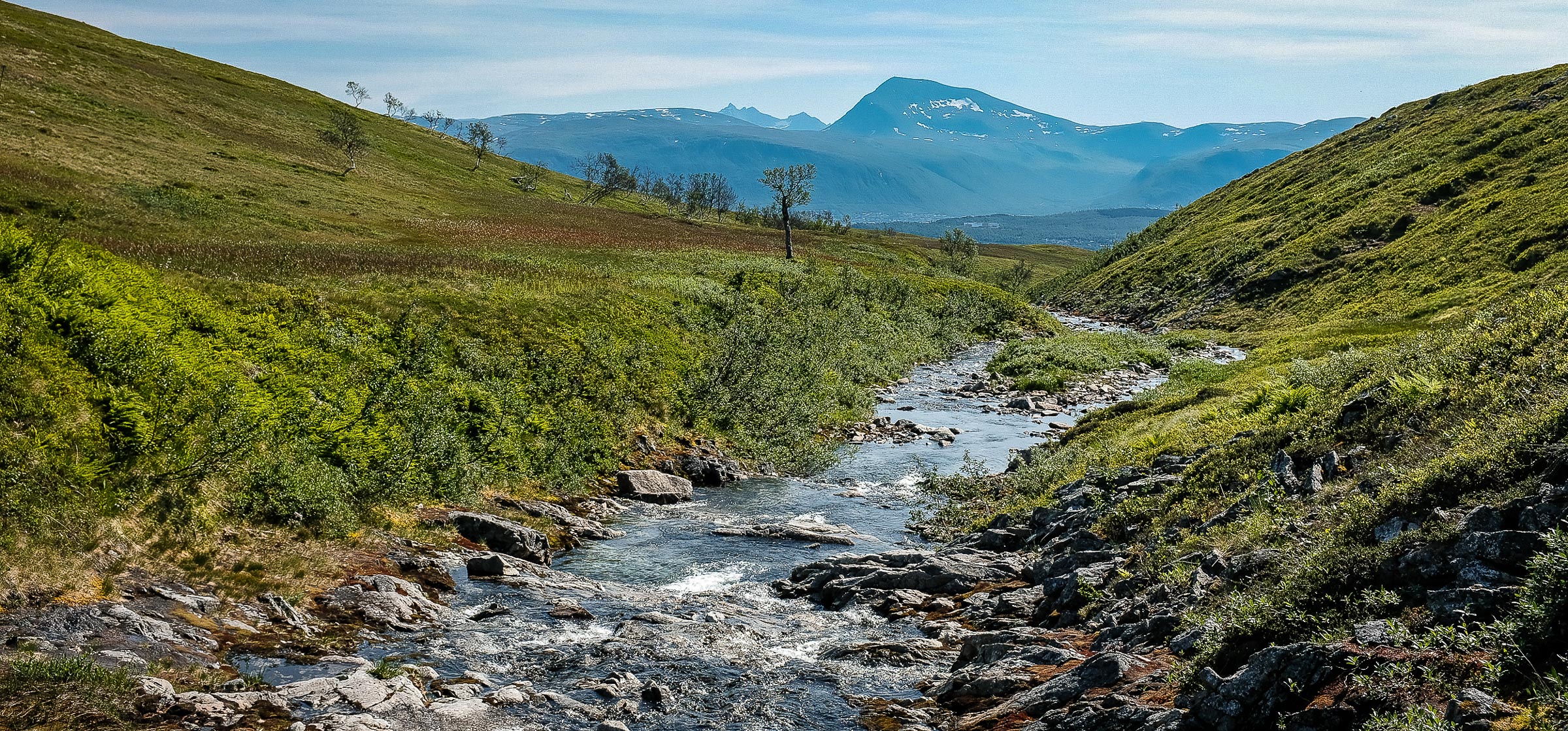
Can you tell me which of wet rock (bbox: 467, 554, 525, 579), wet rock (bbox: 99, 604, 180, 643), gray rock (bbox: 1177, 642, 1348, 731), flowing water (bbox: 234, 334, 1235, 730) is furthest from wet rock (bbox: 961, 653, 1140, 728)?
wet rock (bbox: 99, 604, 180, 643)

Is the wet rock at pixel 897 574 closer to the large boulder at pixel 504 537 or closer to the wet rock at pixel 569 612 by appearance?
the wet rock at pixel 569 612

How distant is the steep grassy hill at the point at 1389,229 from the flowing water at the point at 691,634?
39.5 meters

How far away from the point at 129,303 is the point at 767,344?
107 feet

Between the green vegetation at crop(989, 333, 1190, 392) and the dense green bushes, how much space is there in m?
16.3

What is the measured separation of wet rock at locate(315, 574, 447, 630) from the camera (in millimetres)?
15133

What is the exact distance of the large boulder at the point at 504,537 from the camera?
21.0 metres

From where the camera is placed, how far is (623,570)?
69.2 feet

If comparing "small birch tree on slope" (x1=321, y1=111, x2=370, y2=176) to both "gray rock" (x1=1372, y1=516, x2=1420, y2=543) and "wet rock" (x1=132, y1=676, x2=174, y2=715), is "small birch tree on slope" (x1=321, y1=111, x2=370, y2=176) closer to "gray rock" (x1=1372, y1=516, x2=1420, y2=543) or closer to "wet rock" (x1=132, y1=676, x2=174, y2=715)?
"wet rock" (x1=132, y1=676, x2=174, y2=715)

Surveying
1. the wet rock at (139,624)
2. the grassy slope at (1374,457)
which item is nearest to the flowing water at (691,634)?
the wet rock at (139,624)

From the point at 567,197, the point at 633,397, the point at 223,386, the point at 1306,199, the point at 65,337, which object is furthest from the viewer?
the point at 567,197

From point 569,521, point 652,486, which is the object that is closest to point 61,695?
point 569,521

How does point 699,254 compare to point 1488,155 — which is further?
point 1488,155

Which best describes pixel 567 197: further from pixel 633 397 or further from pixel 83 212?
pixel 633 397

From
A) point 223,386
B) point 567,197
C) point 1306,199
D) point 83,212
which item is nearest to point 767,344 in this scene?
point 223,386
